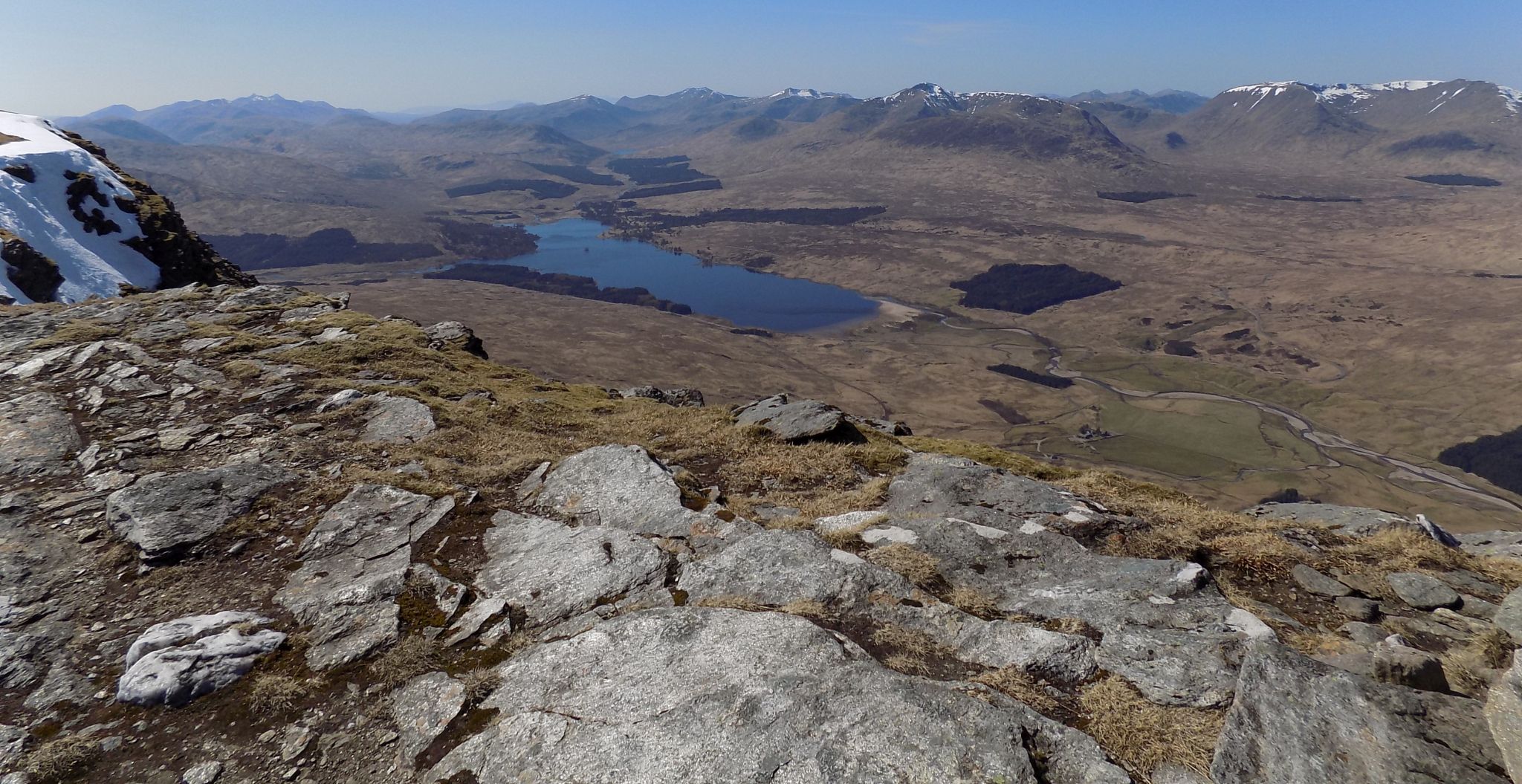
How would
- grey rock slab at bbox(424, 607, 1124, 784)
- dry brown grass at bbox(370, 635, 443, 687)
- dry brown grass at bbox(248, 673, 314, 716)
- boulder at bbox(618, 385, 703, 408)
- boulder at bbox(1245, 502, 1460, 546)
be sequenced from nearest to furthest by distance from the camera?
grey rock slab at bbox(424, 607, 1124, 784)
dry brown grass at bbox(248, 673, 314, 716)
dry brown grass at bbox(370, 635, 443, 687)
boulder at bbox(1245, 502, 1460, 546)
boulder at bbox(618, 385, 703, 408)

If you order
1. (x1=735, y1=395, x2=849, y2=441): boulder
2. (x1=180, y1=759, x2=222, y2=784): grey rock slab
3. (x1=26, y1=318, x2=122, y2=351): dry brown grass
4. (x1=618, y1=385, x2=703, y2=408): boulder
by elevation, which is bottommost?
(x1=618, y1=385, x2=703, y2=408): boulder

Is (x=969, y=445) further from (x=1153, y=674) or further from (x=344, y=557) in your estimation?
(x=344, y=557)

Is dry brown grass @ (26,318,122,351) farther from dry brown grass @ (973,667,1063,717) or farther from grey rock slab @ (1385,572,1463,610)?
grey rock slab @ (1385,572,1463,610)

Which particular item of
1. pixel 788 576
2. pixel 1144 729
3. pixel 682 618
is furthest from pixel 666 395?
pixel 1144 729

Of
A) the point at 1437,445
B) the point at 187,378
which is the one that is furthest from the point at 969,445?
the point at 1437,445

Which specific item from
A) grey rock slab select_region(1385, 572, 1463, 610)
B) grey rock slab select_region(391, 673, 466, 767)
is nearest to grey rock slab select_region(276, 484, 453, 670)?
grey rock slab select_region(391, 673, 466, 767)

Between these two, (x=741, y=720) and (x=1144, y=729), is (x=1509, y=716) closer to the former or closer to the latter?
(x=1144, y=729)

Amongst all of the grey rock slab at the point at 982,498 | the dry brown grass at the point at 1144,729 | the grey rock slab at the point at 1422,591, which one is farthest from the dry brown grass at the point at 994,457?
the dry brown grass at the point at 1144,729

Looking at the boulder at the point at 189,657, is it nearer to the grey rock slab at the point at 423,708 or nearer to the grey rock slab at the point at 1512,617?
the grey rock slab at the point at 423,708
